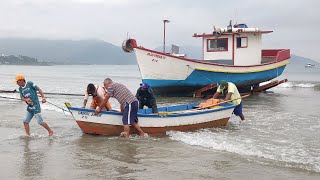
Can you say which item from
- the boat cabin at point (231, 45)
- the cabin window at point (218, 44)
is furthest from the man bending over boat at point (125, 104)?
the cabin window at point (218, 44)

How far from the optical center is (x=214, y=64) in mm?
20734

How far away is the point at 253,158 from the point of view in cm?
803

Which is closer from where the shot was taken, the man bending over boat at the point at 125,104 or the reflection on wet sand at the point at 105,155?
the reflection on wet sand at the point at 105,155

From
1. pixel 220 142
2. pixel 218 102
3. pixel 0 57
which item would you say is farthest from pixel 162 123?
pixel 0 57

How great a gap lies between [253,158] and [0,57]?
7082 inches

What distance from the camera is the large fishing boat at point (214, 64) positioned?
65.4 feet

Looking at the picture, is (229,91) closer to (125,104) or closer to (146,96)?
(146,96)

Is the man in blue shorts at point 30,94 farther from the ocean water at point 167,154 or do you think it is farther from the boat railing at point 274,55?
the boat railing at point 274,55

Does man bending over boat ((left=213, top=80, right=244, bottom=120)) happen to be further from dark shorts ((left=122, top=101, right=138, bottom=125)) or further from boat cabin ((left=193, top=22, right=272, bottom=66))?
boat cabin ((left=193, top=22, right=272, bottom=66))

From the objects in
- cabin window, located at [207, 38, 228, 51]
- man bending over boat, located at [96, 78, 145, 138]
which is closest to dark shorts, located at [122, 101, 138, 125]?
A: man bending over boat, located at [96, 78, 145, 138]

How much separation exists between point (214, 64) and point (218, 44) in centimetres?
267

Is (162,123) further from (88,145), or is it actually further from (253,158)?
(253,158)

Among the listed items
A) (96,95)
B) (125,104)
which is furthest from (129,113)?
(96,95)

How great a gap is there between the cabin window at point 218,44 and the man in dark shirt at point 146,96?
41.7ft
